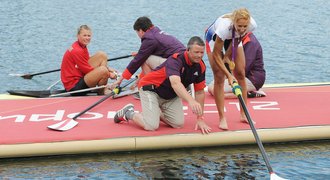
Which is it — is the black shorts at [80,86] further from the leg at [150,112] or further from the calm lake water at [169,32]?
the calm lake water at [169,32]

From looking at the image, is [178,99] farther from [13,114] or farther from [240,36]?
[13,114]

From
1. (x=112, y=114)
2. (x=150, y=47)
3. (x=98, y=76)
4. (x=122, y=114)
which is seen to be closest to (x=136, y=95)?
(x=98, y=76)

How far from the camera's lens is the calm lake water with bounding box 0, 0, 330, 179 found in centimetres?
834

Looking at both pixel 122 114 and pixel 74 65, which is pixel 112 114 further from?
pixel 74 65

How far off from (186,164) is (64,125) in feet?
5.67

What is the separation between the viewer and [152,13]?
26719mm

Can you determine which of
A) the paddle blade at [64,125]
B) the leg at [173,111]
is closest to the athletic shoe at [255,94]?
the leg at [173,111]

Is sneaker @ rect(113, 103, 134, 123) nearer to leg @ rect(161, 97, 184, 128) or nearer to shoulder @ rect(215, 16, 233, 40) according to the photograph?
leg @ rect(161, 97, 184, 128)

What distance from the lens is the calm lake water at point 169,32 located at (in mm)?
8344

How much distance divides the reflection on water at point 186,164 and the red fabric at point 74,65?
2205mm

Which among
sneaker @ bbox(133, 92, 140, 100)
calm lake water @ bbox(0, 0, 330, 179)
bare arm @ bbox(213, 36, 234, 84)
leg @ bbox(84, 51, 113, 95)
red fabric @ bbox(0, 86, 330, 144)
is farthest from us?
leg @ bbox(84, 51, 113, 95)

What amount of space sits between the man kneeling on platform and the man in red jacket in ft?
5.19

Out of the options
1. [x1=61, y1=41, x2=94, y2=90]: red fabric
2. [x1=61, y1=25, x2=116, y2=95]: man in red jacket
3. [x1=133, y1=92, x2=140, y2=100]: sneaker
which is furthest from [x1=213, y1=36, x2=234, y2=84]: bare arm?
[x1=61, y1=41, x2=94, y2=90]: red fabric

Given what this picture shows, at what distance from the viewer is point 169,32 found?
22.8 metres
